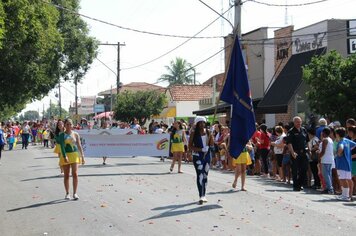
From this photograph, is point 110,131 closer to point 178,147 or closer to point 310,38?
point 178,147

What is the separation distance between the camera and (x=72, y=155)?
11844 mm

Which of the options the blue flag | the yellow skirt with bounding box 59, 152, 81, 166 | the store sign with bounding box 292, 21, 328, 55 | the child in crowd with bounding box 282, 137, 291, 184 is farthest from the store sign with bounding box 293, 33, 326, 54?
the yellow skirt with bounding box 59, 152, 81, 166

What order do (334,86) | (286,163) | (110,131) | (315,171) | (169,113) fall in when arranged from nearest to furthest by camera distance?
(315,171) < (286,163) < (334,86) < (110,131) < (169,113)

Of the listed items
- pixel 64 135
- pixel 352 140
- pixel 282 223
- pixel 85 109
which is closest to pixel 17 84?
pixel 64 135

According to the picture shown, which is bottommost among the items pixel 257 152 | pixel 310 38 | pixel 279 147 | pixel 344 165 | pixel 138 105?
pixel 344 165

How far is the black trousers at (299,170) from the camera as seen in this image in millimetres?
13258

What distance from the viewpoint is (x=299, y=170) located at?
43.8 ft

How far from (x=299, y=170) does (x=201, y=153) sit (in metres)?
3.63

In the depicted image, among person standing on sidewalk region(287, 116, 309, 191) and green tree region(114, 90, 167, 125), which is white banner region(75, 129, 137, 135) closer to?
person standing on sidewalk region(287, 116, 309, 191)

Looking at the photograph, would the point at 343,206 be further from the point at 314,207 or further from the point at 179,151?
the point at 179,151

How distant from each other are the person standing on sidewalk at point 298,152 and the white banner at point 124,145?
9409mm

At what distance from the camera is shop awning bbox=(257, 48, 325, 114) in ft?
76.6

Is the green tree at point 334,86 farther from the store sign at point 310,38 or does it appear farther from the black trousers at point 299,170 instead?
the store sign at point 310,38

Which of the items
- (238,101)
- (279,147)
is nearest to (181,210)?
(238,101)
